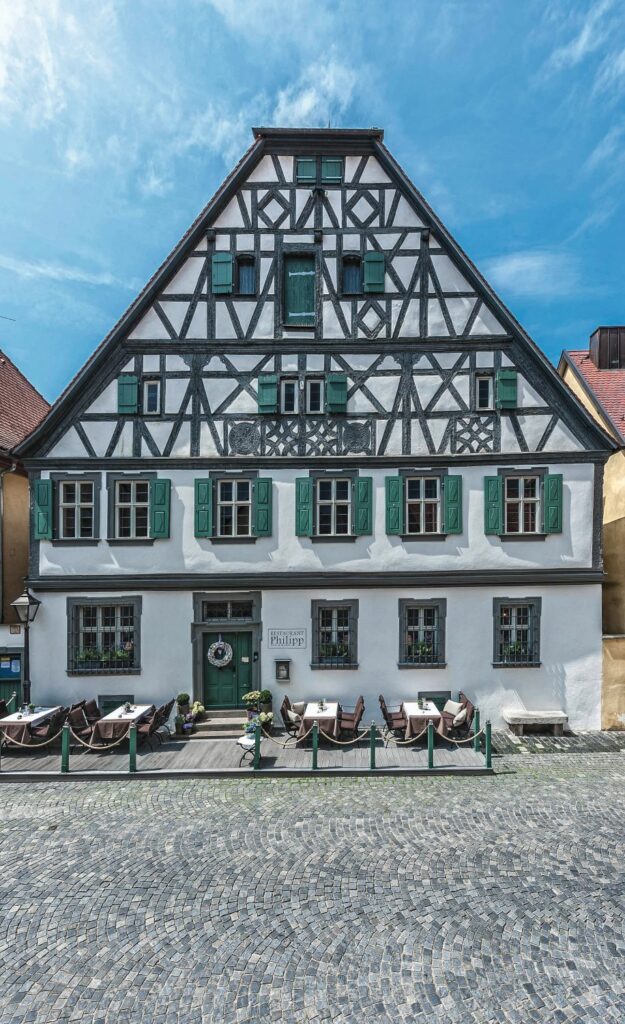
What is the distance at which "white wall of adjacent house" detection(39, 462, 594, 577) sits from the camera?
43.6ft

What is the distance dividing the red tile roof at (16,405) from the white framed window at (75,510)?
8.54ft

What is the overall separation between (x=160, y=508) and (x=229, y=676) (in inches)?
201

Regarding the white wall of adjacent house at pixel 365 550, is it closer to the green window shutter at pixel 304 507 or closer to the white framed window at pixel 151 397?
the green window shutter at pixel 304 507

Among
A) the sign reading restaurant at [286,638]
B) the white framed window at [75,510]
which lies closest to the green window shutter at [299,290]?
the white framed window at [75,510]

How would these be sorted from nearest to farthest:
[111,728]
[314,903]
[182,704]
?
[314,903] → [111,728] → [182,704]

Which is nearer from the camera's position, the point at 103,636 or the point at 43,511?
the point at 43,511

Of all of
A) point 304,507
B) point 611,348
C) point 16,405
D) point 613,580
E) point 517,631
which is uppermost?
point 611,348

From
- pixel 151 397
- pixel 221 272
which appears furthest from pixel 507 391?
pixel 151 397

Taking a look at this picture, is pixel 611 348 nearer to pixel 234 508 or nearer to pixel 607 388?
pixel 607 388

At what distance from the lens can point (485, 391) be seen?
1363 cm

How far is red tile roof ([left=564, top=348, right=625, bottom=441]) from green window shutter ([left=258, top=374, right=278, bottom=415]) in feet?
33.5

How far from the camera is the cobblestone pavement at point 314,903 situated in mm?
5250

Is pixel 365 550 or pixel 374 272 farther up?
pixel 374 272

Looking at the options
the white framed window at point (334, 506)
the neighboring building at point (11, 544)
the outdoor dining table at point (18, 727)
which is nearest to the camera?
the outdoor dining table at point (18, 727)
